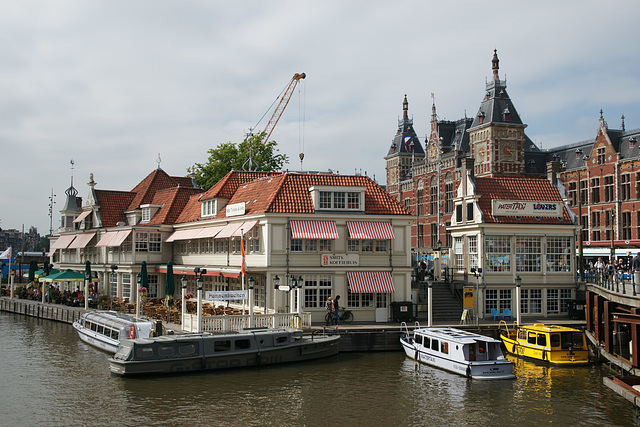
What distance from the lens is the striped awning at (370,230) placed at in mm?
42469

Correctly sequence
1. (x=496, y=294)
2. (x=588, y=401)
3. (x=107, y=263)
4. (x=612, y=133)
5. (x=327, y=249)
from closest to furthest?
(x=588, y=401), (x=327, y=249), (x=496, y=294), (x=107, y=263), (x=612, y=133)

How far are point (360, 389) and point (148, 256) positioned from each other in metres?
33.2

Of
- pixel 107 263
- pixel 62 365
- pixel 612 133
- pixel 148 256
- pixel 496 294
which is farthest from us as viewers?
pixel 612 133

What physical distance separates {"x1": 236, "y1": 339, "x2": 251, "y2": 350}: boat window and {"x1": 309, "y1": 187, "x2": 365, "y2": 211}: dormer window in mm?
12464

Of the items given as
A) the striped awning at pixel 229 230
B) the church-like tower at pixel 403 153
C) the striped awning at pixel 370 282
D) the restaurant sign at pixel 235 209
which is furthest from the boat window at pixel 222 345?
the church-like tower at pixel 403 153

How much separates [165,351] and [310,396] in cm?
838

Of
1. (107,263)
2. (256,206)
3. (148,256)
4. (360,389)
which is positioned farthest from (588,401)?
(107,263)

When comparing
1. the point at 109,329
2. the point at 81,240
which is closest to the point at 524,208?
the point at 109,329

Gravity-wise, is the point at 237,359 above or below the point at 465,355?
below

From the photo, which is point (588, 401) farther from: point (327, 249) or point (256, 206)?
point (256, 206)

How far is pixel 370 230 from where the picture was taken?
42.9 meters

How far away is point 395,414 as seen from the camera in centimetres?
2505

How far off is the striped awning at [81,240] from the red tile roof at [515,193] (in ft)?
128

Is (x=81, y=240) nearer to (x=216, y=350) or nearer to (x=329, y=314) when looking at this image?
(x=329, y=314)
